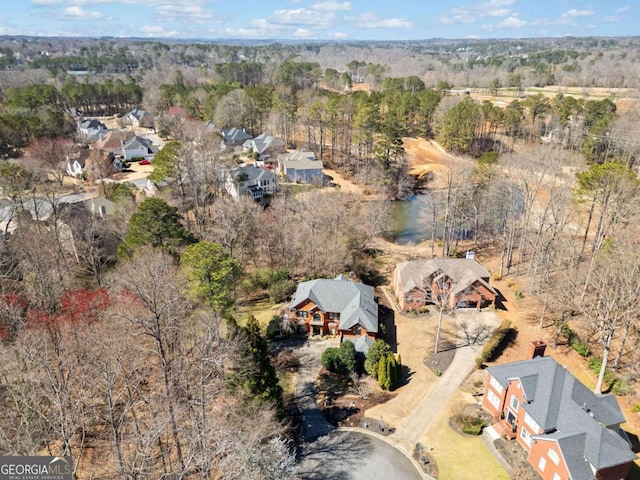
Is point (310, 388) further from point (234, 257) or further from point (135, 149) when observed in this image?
point (135, 149)

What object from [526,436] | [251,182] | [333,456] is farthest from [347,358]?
[251,182]

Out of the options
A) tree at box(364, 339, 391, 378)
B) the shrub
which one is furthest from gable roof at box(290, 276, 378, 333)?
the shrub

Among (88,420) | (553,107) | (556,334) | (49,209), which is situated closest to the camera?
(88,420)

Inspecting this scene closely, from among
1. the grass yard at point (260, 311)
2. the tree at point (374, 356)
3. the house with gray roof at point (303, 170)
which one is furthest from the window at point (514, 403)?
the house with gray roof at point (303, 170)

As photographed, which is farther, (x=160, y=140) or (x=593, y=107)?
(x=160, y=140)

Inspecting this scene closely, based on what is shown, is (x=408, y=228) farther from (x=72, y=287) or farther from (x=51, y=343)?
(x=51, y=343)

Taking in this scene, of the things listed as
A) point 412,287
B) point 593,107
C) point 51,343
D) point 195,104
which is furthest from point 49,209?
point 593,107
